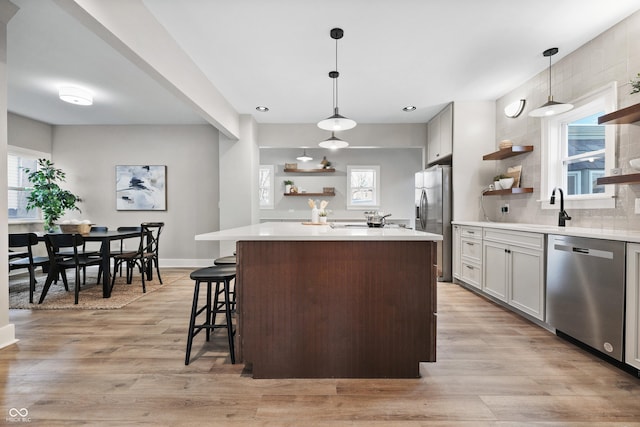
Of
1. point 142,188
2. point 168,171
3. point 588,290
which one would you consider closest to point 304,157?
point 168,171

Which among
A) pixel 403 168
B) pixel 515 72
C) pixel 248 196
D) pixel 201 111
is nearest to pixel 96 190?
pixel 248 196

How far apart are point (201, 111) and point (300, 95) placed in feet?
4.32

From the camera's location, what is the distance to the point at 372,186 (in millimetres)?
6809

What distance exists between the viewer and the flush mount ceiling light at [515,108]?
369 cm

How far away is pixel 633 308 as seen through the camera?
72.6 inches

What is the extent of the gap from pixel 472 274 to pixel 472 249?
1.03 ft

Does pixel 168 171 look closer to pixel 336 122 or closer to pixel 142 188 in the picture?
pixel 142 188

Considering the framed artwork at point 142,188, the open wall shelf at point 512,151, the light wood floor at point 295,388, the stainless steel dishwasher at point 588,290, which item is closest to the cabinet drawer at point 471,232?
the open wall shelf at point 512,151

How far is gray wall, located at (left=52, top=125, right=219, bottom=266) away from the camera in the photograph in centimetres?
565

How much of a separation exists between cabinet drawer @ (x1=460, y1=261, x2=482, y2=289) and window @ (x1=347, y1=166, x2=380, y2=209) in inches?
117

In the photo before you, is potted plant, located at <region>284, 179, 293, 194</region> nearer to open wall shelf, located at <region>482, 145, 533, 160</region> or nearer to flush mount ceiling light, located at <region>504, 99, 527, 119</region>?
open wall shelf, located at <region>482, 145, 533, 160</region>

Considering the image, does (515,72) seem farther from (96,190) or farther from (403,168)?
(96,190)

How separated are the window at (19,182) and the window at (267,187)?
399cm

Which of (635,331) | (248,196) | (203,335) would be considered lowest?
(203,335)
